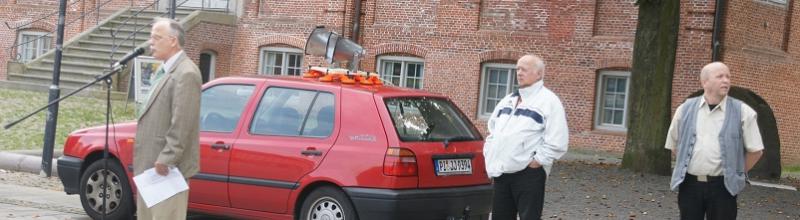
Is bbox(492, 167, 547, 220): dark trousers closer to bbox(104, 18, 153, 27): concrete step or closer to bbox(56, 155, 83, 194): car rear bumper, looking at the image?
bbox(56, 155, 83, 194): car rear bumper

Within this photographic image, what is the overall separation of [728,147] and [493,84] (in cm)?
1721

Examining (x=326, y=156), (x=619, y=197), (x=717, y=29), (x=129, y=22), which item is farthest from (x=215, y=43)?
(x=326, y=156)

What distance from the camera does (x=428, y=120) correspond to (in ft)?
30.7

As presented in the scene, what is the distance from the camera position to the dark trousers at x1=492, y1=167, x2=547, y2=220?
7531 millimetres

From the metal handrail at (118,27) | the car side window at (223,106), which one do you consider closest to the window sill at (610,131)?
the metal handrail at (118,27)

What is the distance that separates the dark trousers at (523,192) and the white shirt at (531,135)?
0.06m

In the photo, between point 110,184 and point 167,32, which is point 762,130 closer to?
point 110,184

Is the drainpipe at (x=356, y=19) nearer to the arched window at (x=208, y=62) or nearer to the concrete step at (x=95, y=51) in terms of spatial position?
the arched window at (x=208, y=62)

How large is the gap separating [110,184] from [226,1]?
718 inches

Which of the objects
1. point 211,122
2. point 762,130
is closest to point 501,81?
point 762,130

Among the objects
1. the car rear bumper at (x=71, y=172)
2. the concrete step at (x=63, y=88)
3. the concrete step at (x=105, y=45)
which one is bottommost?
the car rear bumper at (x=71, y=172)

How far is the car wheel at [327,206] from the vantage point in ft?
29.0

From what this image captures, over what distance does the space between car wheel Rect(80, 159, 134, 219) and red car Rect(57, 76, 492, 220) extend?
0.01m

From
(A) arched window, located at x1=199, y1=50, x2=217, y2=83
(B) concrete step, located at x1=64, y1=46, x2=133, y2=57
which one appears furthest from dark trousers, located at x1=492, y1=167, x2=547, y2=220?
(A) arched window, located at x1=199, y1=50, x2=217, y2=83
